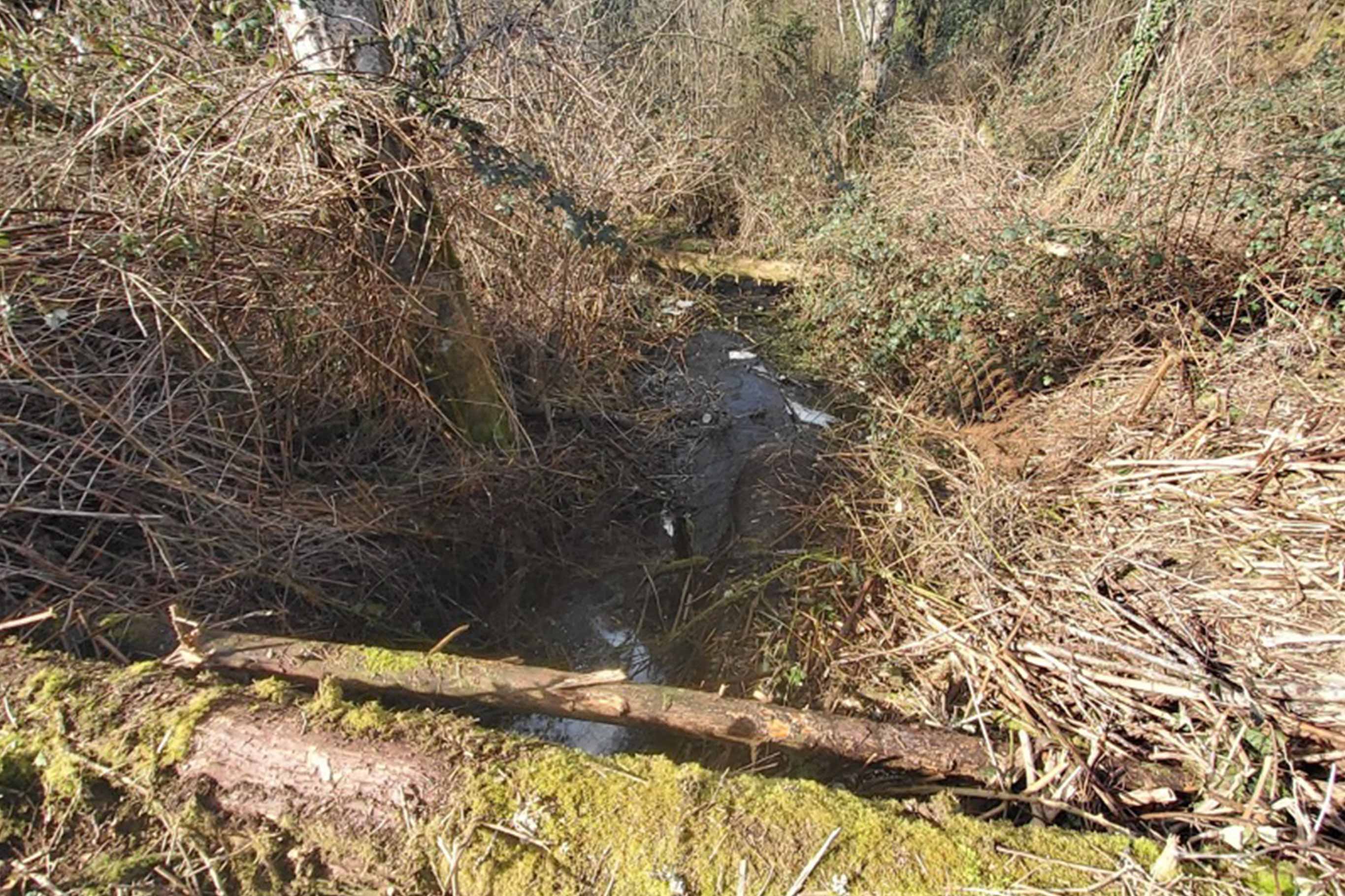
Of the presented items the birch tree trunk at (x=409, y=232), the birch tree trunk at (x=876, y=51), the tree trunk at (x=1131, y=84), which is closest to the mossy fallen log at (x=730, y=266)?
the birch tree trunk at (x=876, y=51)

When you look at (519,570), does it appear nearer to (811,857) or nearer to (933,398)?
(811,857)

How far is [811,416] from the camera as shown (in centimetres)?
478

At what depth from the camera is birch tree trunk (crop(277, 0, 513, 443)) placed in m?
2.48

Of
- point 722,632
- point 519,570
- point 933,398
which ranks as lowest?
point 722,632

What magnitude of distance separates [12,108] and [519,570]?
9.04ft

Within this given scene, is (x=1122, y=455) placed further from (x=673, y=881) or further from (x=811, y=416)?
(x=673, y=881)

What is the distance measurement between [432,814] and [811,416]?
3774mm

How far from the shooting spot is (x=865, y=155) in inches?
272

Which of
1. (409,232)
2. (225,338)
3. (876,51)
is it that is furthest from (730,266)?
(225,338)

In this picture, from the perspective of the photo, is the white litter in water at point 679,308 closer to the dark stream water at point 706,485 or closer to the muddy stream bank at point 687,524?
the dark stream water at point 706,485

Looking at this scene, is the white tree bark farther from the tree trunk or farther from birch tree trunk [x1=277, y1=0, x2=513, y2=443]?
the tree trunk

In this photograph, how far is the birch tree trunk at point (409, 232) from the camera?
248 cm

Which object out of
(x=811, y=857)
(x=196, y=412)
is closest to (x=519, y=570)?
(x=196, y=412)

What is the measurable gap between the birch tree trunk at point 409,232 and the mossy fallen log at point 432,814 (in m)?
1.81
